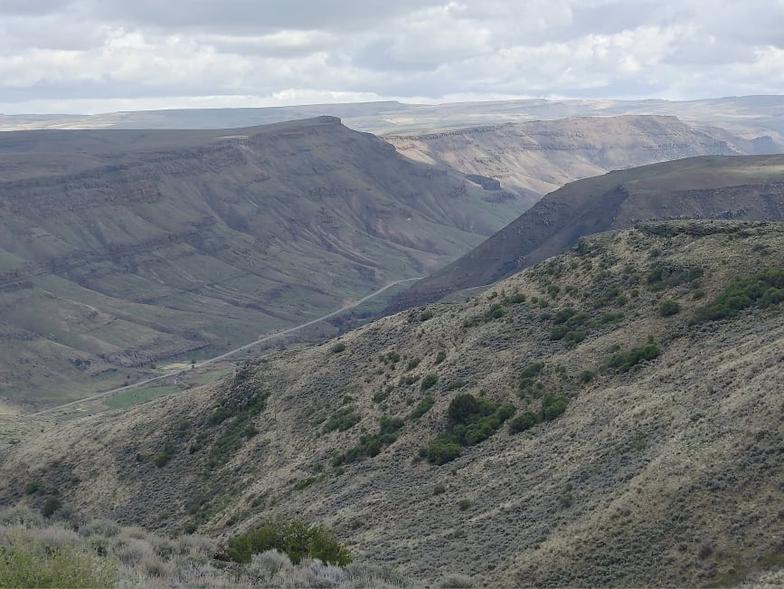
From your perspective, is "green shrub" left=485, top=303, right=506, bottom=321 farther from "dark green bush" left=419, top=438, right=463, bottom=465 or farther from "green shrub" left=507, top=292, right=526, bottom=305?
"dark green bush" left=419, top=438, right=463, bottom=465

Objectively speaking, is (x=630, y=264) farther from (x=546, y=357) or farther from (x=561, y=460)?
(x=561, y=460)

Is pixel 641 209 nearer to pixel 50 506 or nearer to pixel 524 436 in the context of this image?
pixel 50 506

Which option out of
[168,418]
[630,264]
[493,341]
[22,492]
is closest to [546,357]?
[493,341]

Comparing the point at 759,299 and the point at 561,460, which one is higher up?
the point at 759,299

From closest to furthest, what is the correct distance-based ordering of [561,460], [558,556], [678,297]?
[558,556] → [561,460] → [678,297]

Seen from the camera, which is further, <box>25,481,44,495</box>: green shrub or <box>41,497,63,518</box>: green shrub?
<box>25,481,44,495</box>: green shrub

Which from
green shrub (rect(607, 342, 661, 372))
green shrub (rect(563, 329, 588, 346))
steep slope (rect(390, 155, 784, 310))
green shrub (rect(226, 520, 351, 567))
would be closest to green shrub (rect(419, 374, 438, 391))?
green shrub (rect(563, 329, 588, 346))

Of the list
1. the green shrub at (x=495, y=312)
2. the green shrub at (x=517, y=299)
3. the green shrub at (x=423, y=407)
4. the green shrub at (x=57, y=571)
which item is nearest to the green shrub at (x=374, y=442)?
the green shrub at (x=423, y=407)
